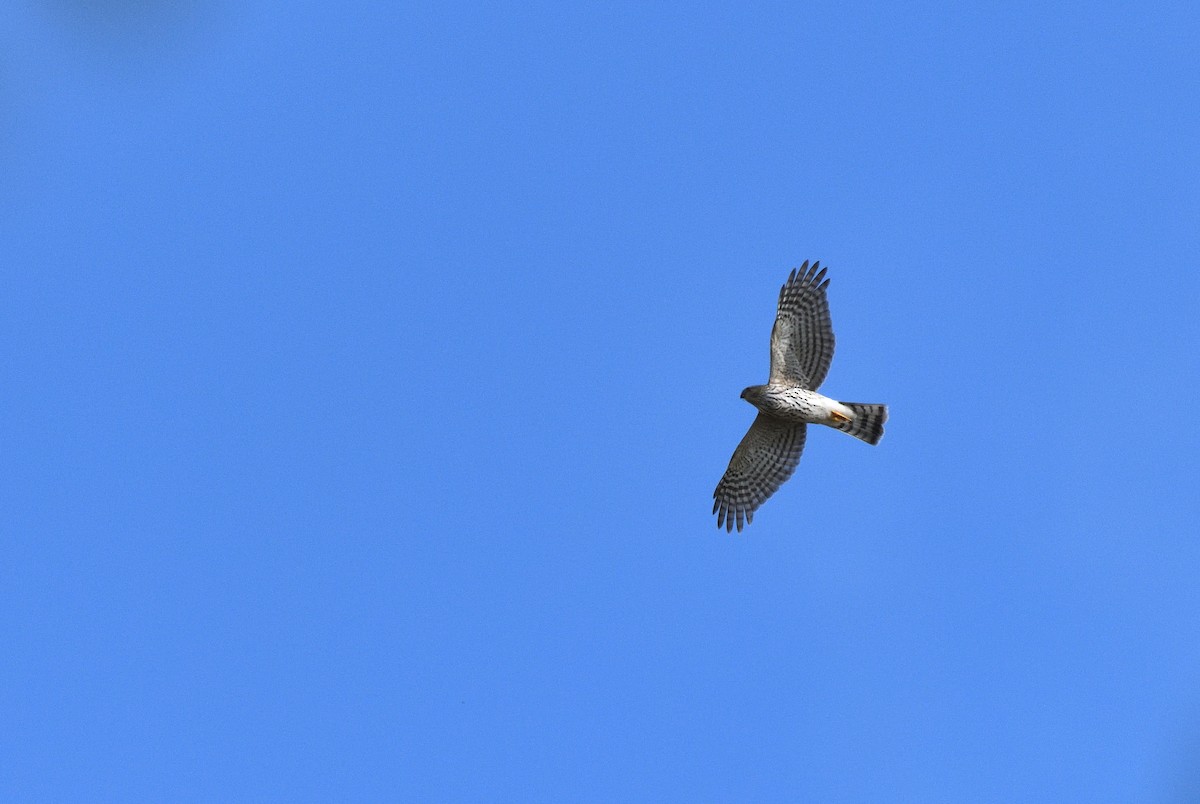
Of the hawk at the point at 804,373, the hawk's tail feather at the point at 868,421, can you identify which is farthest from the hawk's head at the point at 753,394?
the hawk's tail feather at the point at 868,421

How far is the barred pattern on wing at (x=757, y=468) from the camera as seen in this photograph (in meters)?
20.2

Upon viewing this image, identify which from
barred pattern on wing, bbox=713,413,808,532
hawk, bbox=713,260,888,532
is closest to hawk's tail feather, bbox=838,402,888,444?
hawk, bbox=713,260,888,532

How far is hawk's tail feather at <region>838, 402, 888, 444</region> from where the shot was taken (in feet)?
63.7

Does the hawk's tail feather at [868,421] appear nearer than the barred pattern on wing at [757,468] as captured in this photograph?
Yes

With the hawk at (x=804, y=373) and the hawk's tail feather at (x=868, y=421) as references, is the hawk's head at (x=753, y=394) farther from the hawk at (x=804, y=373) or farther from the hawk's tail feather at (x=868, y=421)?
the hawk's tail feather at (x=868, y=421)

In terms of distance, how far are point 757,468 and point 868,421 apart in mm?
2042

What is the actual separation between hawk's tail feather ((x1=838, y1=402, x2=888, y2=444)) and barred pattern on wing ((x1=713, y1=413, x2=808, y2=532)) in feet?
2.99

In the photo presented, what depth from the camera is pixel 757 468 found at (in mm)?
20656

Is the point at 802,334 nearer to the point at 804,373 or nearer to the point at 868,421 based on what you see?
the point at 804,373

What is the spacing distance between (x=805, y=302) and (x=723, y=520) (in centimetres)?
371

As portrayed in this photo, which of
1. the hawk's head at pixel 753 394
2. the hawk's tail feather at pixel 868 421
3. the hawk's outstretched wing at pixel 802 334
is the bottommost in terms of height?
the hawk's tail feather at pixel 868 421

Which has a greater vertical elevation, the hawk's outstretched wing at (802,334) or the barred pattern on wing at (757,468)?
the hawk's outstretched wing at (802,334)

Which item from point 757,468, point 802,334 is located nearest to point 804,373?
point 802,334

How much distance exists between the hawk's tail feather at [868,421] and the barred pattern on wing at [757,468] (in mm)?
913
